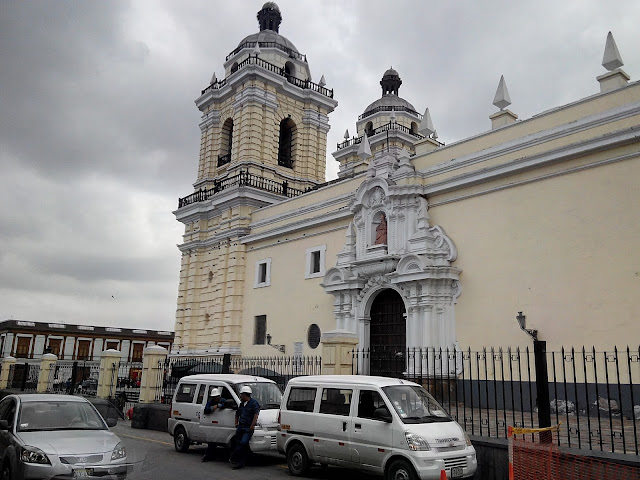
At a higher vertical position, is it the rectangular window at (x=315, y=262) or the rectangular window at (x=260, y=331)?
the rectangular window at (x=315, y=262)

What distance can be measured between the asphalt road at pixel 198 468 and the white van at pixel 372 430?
0.57 meters

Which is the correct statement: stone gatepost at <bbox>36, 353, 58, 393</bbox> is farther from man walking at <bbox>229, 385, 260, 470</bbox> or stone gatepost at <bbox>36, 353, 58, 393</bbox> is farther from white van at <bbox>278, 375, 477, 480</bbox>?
white van at <bbox>278, 375, 477, 480</bbox>

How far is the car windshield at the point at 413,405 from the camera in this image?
8.30 meters

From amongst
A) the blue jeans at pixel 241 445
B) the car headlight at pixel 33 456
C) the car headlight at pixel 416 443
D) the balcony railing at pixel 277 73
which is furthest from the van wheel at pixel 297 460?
the balcony railing at pixel 277 73

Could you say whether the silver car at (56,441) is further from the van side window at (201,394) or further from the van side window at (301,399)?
the van side window at (201,394)

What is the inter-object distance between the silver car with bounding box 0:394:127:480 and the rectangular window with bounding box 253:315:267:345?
14416 mm

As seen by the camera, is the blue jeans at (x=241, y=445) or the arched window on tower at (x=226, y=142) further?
the arched window on tower at (x=226, y=142)

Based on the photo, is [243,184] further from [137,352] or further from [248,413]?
[137,352]

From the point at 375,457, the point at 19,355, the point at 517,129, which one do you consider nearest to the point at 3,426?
the point at 375,457

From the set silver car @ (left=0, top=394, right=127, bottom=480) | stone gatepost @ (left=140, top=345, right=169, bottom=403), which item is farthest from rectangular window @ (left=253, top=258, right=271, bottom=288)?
silver car @ (left=0, top=394, right=127, bottom=480)

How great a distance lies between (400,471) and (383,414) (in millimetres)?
811

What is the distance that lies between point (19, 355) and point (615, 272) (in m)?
52.7

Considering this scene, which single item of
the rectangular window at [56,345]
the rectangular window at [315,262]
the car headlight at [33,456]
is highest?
the rectangular window at [315,262]

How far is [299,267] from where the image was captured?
22.2 m
